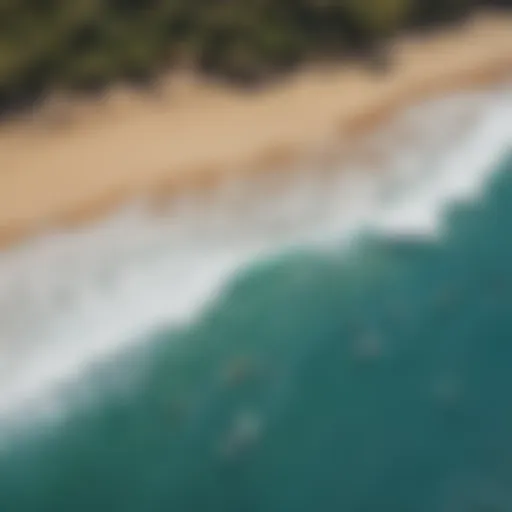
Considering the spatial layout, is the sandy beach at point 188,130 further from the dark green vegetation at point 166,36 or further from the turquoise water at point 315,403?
the turquoise water at point 315,403

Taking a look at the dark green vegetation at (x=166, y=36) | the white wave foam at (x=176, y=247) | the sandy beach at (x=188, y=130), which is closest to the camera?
the white wave foam at (x=176, y=247)

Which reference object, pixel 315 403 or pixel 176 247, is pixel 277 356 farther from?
pixel 176 247

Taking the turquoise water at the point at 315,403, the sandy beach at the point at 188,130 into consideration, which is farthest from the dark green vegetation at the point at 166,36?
the turquoise water at the point at 315,403

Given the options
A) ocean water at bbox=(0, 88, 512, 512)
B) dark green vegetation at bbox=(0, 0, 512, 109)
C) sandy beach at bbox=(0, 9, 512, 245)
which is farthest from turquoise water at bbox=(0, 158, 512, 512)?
dark green vegetation at bbox=(0, 0, 512, 109)

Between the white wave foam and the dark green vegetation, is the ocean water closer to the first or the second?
the white wave foam

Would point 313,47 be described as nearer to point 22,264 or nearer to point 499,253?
point 499,253
